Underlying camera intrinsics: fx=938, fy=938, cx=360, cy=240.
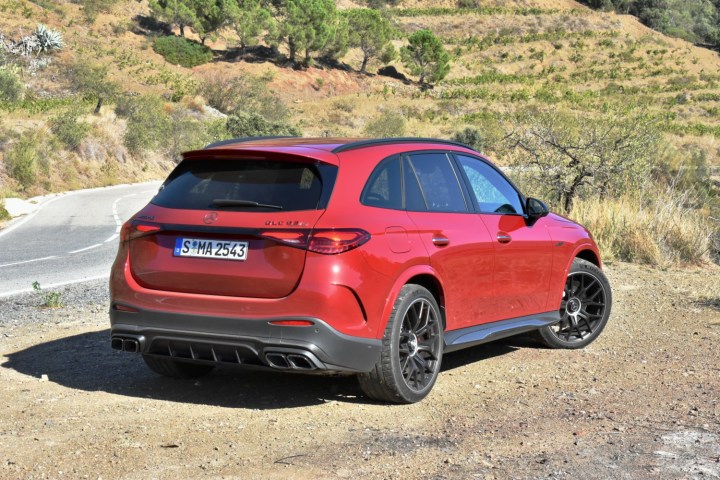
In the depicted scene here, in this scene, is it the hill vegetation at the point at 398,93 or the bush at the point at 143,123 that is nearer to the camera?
the hill vegetation at the point at 398,93

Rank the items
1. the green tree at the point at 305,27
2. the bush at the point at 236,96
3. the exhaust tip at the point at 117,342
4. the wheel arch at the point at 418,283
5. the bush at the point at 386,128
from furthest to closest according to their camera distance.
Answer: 1. the green tree at the point at 305,27
2. the bush at the point at 236,96
3. the bush at the point at 386,128
4. the exhaust tip at the point at 117,342
5. the wheel arch at the point at 418,283

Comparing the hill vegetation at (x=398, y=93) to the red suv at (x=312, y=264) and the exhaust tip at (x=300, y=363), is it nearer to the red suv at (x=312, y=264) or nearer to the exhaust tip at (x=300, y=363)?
the red suv at (x=312, y=264)

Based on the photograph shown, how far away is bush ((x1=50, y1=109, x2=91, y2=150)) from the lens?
35125 millimetres

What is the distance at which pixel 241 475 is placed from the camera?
15.1 ft

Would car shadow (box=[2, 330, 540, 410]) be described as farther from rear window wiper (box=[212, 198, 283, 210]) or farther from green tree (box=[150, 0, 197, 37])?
green tree (box=[150, 0, 197, 37])

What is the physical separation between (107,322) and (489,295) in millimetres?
4000

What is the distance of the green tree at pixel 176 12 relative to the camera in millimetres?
75500

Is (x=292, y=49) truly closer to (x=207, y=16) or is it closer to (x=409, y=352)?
(x=207, y=16)

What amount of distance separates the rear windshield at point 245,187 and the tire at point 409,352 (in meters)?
0.90

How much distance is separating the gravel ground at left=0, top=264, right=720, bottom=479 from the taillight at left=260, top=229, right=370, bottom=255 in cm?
106

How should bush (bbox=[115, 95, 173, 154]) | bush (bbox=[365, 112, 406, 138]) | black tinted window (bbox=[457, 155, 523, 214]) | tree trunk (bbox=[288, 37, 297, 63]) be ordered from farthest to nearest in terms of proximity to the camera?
1. tree trunk (bbox=[288, 37, 297, 63])
2. bush (bbox=[365, 112, 406, 138])
3. bush (bbox=[115, 95, 173, 154])
4. black tinted window (bbox=[457, 155, 523, 214])

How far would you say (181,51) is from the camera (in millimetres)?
72188

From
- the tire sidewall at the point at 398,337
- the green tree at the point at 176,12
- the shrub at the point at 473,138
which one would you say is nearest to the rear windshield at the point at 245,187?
the tire sidewall at the point at 398,337

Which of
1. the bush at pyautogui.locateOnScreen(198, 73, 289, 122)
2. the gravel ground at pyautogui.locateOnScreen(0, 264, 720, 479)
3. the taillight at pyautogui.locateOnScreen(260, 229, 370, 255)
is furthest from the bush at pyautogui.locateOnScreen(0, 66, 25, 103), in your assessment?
the taillight at pyautogui.locateOnScreen(260, 229, 370, 255)
